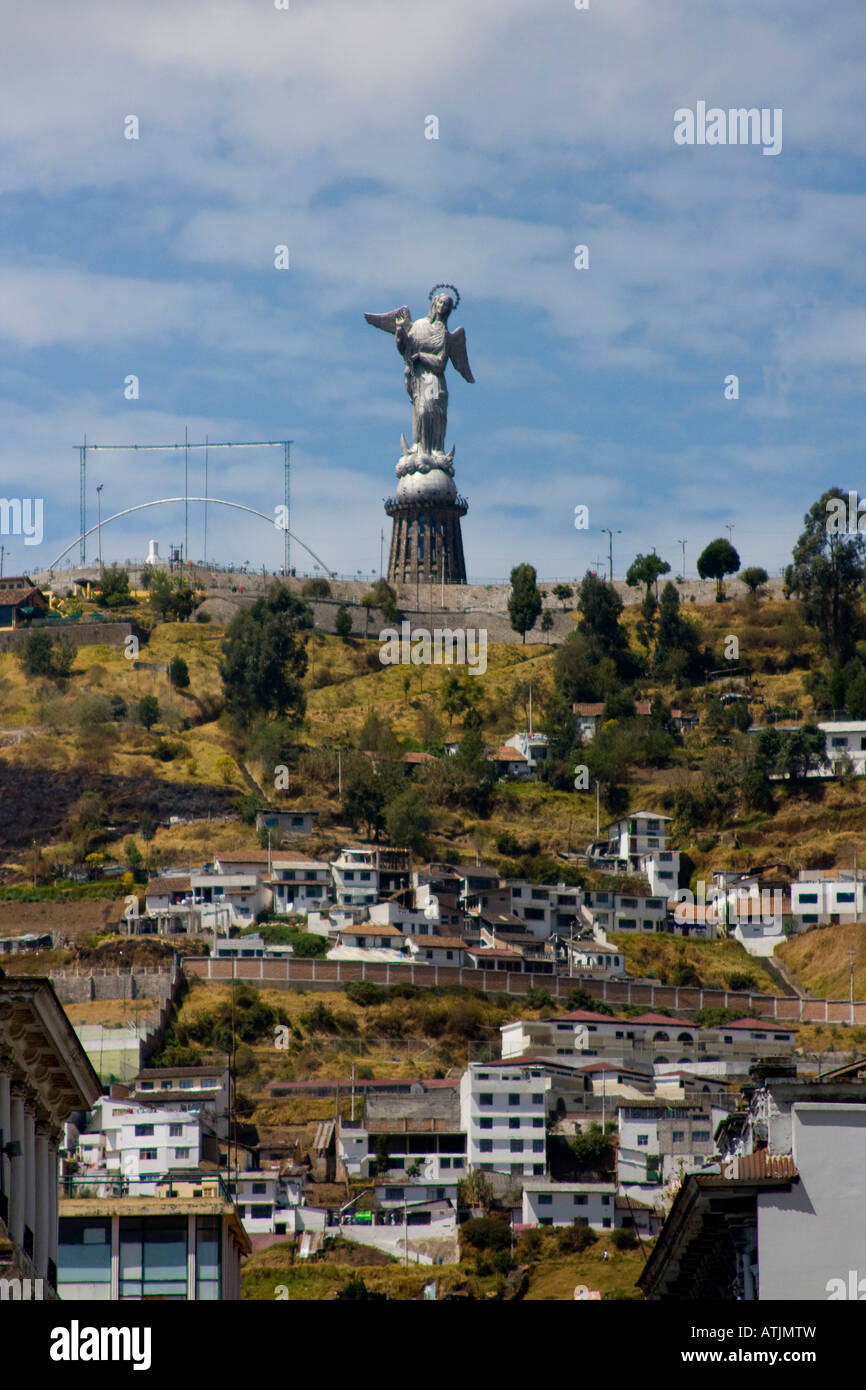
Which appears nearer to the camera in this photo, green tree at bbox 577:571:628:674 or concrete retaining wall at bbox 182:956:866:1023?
concrete retaining wall at bbox 182:956:866:1023

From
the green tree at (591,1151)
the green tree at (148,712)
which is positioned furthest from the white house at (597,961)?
the green tree at (148,712)

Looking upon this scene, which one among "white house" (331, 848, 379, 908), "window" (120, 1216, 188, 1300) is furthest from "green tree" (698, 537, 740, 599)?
"window" (120, 1216, 188, 1300)

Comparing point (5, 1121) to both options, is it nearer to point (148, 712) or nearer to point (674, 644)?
point (148, 712)

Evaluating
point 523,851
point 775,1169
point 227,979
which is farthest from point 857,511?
point 775,1169

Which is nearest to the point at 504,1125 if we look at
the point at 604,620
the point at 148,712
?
the point at 148,712

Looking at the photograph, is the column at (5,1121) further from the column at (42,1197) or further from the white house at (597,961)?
the white house at (597,961)

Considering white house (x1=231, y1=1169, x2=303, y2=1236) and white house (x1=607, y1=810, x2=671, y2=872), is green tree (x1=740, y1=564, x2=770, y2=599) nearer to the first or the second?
white house (x1=607, y1=810, x2=671, y2=872)
